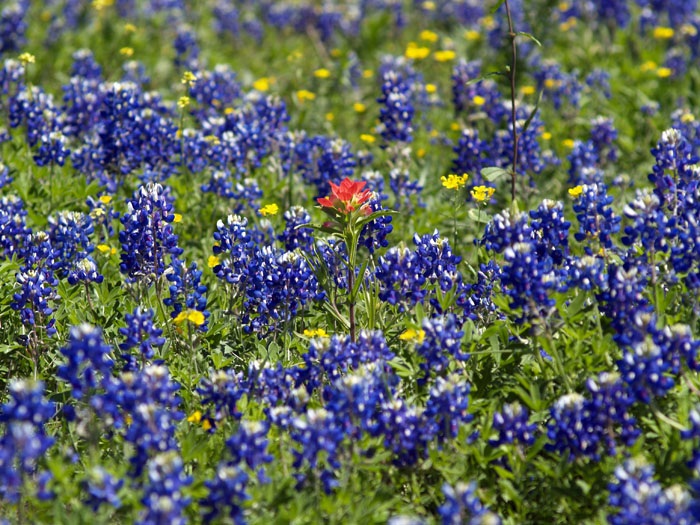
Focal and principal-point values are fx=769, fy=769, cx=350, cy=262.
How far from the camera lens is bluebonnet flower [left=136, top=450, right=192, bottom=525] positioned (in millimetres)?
2914

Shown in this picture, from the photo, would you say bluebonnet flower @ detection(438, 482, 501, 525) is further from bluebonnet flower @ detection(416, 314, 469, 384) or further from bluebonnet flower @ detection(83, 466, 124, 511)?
bluebonnet flower @ detection(83, 466, 124, 511)

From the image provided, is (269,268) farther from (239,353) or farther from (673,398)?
(673,398)

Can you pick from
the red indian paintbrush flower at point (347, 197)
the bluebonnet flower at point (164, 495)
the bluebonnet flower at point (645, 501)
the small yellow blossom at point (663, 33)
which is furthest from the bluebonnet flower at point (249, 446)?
the small yellow blossom at point (663, 33)

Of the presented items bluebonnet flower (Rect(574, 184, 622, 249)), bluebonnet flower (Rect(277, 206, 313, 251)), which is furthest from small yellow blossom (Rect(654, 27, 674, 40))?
bluebonnet flower (Rect(277, 206, 313, 251))

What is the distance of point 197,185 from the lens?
6.84 metres

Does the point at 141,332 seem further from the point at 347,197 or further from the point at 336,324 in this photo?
the point at 347,197

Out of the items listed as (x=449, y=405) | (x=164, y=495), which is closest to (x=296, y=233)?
(x=449, y=405)

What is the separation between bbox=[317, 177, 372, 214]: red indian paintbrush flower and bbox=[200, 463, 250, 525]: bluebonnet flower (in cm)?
184

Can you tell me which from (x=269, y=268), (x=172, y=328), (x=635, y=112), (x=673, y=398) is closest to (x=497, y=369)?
(x=673, y=398)

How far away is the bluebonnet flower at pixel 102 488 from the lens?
3.05 meters

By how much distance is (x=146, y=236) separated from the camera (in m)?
4.59

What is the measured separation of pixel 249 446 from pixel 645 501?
1622mm

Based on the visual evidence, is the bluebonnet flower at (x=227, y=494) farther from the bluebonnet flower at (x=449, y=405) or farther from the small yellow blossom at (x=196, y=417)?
the bluebonnet flower at (x=449, y=405)

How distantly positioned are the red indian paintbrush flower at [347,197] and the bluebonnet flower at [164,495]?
1947 millimetres
